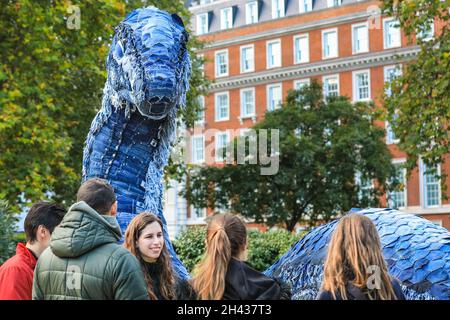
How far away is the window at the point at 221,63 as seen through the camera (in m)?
54.8

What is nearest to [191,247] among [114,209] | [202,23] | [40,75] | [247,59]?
[40,75]

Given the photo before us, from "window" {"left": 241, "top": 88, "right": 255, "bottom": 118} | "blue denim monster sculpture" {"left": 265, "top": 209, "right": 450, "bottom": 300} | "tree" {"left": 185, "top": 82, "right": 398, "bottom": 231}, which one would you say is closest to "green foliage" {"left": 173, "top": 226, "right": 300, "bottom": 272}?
"blue denim monster sculpture" {"left": 265, "top": 209, "right": 450, "bottom": 300}

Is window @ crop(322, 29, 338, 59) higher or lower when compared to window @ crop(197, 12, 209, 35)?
lower

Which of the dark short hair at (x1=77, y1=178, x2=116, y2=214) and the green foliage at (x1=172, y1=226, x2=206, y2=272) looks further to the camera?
the green foliage at (x1=172, y1=226, x2=206, y2=272)

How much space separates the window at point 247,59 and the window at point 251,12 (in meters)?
1.81

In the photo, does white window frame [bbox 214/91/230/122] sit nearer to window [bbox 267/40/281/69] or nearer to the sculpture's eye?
window [bbox 267/40/281/69]

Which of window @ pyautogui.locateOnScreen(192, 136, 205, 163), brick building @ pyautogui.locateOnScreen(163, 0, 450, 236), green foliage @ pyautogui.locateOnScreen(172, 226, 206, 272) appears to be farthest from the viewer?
window @ pyautogui.locateOnScreen(192, 136, 205, 163)

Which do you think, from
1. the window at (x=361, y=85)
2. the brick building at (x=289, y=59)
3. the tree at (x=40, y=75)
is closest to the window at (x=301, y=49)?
the brick building at (x=289, y=59)

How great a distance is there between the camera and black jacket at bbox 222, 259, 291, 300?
10.5ft

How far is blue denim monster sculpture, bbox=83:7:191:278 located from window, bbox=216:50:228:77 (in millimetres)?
51361

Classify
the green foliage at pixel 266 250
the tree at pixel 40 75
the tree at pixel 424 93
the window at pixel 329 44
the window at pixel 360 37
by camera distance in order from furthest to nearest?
the window at pixel 329 44, the window at pixel 360 37, the tree at pixel 424 93, the tree at pixel 40 75, the green foliage at pixel 266 250

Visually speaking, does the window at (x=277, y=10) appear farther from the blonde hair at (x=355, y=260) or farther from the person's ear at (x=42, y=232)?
the blonde hair at (x=355, y=260)

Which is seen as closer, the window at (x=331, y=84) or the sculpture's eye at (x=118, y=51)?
the sculpture's eye at (x=118, y=51)

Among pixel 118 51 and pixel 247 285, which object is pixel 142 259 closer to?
pixel 247 285
